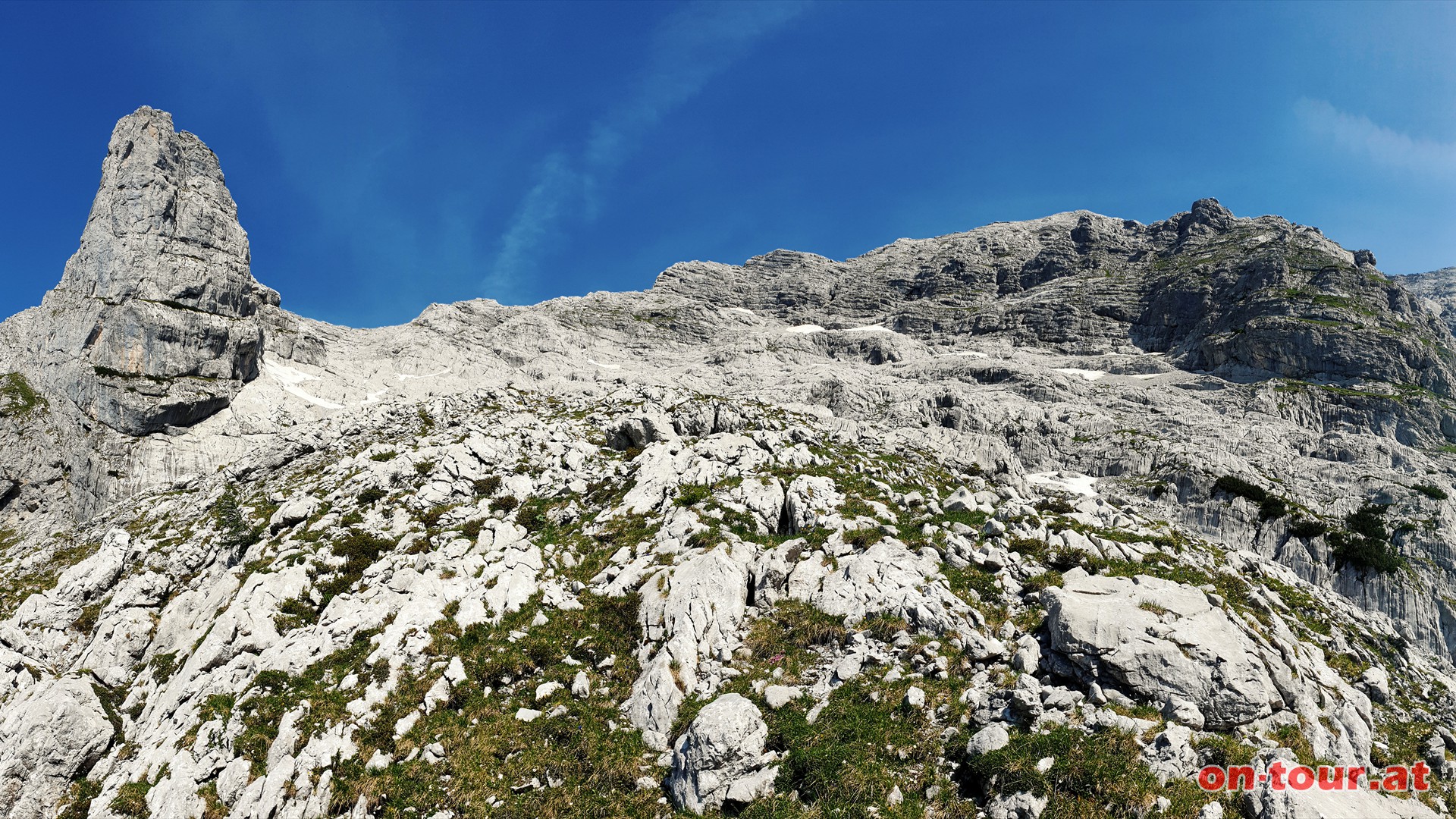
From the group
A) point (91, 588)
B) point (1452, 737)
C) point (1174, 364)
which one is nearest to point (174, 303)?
point (91, 588)

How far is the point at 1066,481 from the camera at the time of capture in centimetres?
6975

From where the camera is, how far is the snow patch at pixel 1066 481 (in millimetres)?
66125

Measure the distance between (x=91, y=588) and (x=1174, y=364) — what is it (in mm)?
140043

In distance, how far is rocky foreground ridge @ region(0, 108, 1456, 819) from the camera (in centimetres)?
1427

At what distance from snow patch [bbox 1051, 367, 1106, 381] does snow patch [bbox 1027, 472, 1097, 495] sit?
38.5 meters

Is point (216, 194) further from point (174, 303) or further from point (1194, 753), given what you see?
point (1194, 753)

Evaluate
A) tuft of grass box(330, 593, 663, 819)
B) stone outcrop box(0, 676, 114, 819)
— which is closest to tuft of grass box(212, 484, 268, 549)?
stone outcrop box(0, 676, 114, 819)

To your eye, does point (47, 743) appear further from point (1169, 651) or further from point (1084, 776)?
point (1169, 651)

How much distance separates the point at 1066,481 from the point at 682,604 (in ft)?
214

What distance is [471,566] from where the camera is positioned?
82.1 feet

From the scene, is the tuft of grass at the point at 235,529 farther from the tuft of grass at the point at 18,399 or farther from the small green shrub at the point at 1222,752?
the tuft of grass at the point at 18,399

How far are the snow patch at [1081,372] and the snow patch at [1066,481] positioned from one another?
126ft

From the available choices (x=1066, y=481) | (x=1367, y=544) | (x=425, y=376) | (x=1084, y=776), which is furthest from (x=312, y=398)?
(x=1367, y=544)

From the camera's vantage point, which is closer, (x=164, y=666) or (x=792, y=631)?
(x=792, y=631)
